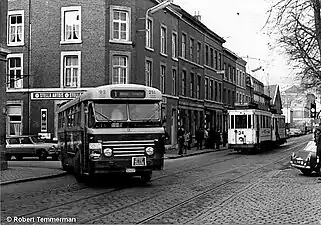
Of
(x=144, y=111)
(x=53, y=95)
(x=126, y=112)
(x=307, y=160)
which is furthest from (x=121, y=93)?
(x=53, y=95)

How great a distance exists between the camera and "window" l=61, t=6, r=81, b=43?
120 ft

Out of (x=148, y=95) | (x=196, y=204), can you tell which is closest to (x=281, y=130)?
(x=148, y=95)

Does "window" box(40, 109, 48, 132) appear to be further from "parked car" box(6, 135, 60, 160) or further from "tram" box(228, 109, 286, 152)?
"tram" box(228, 109, 286, 152)

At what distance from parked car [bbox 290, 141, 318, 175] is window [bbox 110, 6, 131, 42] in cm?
1936

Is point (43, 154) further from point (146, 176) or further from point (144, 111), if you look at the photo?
point (144, 111)

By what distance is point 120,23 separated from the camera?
37125 millimetres

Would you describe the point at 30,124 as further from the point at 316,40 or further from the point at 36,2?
the point at 316,40

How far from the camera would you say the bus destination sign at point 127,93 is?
16.4 m

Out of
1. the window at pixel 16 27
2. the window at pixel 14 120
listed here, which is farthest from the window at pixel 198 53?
the window at pixel 14 120

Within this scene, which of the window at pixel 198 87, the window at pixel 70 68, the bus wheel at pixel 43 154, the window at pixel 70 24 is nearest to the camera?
the bus wheel at pixel 43 154

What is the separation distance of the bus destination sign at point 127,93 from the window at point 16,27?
23.6 meters

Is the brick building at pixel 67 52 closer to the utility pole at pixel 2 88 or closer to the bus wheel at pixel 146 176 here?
the utility pole at pixel 2 88

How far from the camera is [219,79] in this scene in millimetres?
64500

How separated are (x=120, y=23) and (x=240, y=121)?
11071 mm
